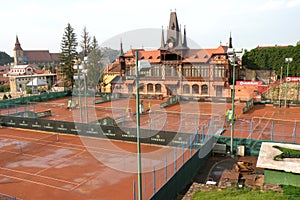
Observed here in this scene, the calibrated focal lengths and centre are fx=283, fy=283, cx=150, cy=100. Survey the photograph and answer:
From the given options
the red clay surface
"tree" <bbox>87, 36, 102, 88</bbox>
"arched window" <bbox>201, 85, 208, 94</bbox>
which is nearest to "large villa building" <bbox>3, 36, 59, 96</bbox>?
"tree" <bbox>87, 36, 102, 88</bbox>

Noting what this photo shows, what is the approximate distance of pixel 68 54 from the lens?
219 feet

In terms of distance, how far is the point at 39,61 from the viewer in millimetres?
143000

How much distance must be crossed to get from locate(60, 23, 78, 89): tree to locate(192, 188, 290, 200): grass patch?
56.2 m

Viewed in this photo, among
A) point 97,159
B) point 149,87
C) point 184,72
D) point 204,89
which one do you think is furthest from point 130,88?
point 97,159

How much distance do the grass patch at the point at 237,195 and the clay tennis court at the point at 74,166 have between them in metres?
3.05

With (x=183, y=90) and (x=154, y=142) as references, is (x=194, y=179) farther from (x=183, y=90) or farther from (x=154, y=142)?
(x=183, y=90)

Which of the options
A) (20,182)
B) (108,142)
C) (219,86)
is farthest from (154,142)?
(219,86)

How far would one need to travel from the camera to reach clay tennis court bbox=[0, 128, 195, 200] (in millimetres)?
16250

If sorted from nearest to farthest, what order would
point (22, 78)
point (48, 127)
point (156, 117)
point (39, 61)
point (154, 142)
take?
1. point (154, 142)
2. point (48, 127)
3. point (156, 117)
4. point (22, 78)
5. point (39, 61)

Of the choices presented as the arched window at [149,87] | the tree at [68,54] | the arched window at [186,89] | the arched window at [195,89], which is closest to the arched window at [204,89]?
the arched window at [195,89]

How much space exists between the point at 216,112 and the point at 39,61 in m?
125

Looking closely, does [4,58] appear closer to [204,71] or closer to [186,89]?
[186,89]

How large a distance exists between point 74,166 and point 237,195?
11.7m

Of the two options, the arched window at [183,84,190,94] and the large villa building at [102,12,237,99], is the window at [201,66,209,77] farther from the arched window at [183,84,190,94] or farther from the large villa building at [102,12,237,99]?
the arched window at [183,84,190,94]
